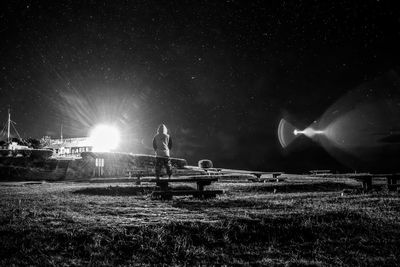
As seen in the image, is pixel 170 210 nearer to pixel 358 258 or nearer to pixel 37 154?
pixel 358 258

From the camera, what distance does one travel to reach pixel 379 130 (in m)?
52.3

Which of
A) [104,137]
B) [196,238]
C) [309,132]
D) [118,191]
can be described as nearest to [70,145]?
[104,137]

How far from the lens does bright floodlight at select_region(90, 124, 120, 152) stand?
37906 millimetres

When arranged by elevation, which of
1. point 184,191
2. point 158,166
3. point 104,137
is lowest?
point 184,191

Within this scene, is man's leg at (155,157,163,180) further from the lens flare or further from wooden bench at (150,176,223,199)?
the lens flare

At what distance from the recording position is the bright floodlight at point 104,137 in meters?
37.9

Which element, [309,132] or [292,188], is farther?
[309,132]

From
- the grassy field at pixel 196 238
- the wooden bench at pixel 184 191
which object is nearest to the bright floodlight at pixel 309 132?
the wooden bench at pixel 184 191

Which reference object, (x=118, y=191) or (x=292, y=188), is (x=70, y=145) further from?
(x=292, y=188)

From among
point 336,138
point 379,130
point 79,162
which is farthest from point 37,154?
point 336,138

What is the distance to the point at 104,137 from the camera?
38.6 meters

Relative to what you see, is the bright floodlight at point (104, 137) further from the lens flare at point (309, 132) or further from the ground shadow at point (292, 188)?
the lens flare at point (309, 132)

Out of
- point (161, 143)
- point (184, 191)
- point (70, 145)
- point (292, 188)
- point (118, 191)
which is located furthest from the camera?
point (70, 145)

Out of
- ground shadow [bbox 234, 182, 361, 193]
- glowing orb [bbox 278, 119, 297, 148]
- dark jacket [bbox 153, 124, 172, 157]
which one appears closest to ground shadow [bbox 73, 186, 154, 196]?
dark jacket [bbox 153, 124, 172, 157]
